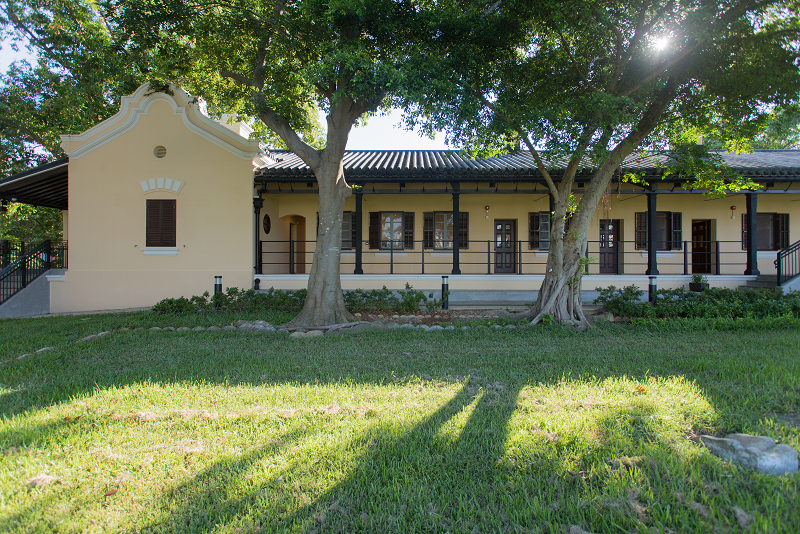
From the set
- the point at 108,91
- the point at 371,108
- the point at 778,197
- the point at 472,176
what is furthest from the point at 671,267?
the point at 108,91

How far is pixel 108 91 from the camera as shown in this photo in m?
15.8

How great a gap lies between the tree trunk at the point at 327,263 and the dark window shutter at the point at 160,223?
5805 mm

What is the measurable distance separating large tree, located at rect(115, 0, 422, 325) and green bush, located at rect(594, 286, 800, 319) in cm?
592

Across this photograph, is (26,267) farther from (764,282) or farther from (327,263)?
(764,282)

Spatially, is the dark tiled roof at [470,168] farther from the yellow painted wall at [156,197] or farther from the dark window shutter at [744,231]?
the dark window shutter at [744,231]

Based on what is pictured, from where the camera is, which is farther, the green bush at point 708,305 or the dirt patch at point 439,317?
the dirt patch at point 439,317

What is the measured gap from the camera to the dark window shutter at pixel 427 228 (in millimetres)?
14289

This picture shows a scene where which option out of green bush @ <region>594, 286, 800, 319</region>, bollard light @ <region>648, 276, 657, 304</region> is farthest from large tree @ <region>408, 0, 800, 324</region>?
bollard light @ <region>648, 276, 657, 304</region>

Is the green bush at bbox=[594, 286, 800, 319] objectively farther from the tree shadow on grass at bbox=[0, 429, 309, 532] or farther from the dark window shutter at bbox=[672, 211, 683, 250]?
the tree shadow on grass at bbox=[0, 429, 309, 532]

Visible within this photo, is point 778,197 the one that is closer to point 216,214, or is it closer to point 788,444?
point 788,444

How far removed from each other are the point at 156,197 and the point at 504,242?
10.7m

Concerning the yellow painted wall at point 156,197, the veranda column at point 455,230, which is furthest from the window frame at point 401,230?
the yellow painted wall at point 156,197

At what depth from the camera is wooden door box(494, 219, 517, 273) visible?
47.1 feet

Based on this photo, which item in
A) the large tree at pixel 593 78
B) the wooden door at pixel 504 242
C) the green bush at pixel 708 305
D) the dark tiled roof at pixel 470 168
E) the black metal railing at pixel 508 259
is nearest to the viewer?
the large tree at pixel 593 78
